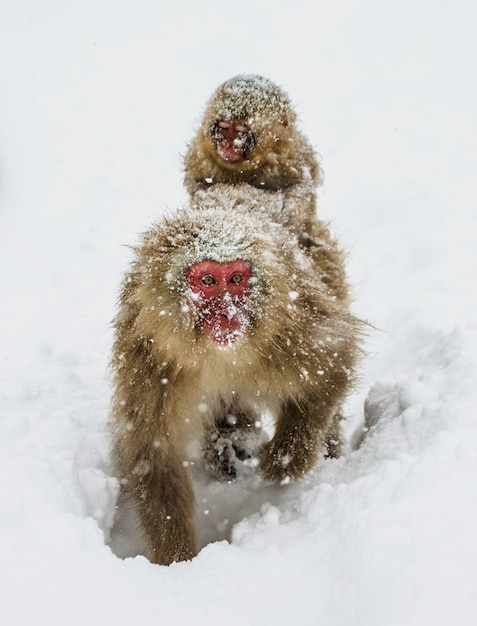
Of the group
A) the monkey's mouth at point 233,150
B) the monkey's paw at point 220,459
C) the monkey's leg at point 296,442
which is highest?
the monkey's mouth at point 233,150

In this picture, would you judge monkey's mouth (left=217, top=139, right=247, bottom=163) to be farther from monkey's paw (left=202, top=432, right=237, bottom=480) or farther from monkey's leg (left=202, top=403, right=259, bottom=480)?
monkey's paw (left=202, top=432, right=237, bottom=480)

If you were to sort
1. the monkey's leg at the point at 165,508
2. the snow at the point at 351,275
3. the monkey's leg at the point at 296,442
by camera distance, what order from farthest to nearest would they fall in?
1. the monkey's leg at the point at 296,442
2. the monkey's leg at the point at 165,508
3. the snow at the point at 351,275

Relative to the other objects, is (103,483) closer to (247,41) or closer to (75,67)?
(75,67)

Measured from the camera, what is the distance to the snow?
1858 mm

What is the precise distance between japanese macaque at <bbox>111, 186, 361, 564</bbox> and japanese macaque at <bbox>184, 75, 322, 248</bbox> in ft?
0.69

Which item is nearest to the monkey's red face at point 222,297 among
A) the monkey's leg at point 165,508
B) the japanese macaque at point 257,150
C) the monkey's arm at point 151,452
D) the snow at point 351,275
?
the monkey's arm at point 151,452

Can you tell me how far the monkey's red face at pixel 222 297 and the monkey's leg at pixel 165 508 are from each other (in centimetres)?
65

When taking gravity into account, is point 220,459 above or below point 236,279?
below

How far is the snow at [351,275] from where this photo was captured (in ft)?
6.10

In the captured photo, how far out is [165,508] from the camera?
8.52 ft

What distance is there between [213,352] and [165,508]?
71 centimetres

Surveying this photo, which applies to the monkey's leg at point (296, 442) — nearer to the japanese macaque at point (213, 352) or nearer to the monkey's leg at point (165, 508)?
the japanese macaque at point (213, 352)

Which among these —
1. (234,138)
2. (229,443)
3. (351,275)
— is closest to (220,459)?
(229,443)

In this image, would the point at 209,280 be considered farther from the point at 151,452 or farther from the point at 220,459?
the point at 220,459
